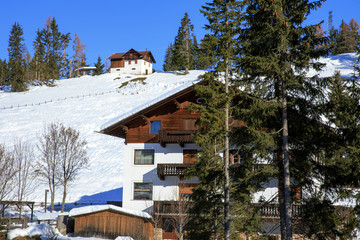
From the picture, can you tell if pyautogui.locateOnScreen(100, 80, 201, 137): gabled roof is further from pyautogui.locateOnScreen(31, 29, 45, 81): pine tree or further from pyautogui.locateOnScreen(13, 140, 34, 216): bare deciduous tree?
pyautogui.locateOnScreen(31, 29, 45, 81): pine tree

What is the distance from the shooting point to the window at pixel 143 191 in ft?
102

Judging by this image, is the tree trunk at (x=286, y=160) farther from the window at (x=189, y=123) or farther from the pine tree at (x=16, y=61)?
the pine tree at (x=16, y=61)

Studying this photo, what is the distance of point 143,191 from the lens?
1229 inches

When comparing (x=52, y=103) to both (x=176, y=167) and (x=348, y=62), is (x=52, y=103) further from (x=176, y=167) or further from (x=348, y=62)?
(x=348, y=62)

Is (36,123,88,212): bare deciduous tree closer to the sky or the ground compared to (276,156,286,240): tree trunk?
closer to the sky

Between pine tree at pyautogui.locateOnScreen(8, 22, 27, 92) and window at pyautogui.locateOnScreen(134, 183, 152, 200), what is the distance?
83355 millimetres

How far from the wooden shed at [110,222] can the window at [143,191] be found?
398 centimetres

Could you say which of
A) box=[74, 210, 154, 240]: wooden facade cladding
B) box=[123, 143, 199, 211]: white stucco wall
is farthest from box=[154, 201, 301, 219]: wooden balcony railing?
box=[123, 143, 199, 211]: white stucco wall

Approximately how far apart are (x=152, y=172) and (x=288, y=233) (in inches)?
692

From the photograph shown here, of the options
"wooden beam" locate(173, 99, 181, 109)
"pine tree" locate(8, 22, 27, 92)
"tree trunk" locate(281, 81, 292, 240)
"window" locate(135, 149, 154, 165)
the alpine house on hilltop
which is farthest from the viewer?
"pine tree" locate(8, 22, 27, 92)

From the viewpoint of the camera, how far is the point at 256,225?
55.2 ft

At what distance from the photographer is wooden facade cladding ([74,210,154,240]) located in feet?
87.0

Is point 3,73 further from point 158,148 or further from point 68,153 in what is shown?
point 158,148

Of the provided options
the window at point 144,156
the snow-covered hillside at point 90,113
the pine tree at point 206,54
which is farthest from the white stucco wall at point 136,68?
the pine tree at point 206,54
